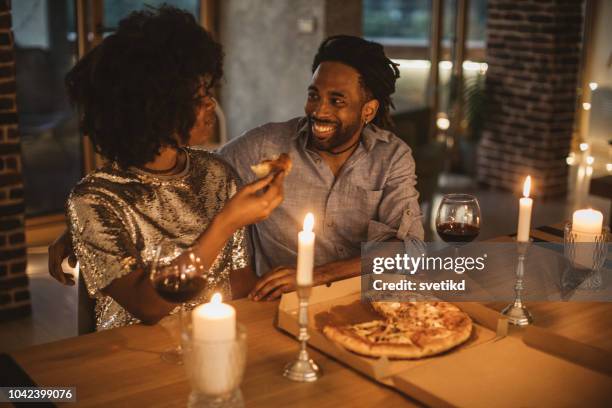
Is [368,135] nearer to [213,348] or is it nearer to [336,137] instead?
[336,137]

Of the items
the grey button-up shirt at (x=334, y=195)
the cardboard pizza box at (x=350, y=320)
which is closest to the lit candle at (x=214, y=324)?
the cardboard pizza box at (x=350, y=320)

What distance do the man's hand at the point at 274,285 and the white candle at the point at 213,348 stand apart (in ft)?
2.04

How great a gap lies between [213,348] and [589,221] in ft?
3.78

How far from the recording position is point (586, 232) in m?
1.98

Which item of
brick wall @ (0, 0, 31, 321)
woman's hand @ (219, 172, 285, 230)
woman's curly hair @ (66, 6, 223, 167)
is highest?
woman's curly hair @ (66, 6, 223, 167)

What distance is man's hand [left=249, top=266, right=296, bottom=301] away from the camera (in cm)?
187

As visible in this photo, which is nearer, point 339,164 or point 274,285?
point 274,285

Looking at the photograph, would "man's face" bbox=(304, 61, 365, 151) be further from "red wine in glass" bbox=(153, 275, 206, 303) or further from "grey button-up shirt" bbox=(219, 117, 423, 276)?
"red wine in glass" bbox=(153, 275, 206, 303)

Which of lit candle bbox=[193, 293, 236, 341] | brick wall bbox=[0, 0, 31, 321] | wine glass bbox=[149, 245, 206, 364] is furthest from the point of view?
brick wall bbox=[0, 0, 31, 321]

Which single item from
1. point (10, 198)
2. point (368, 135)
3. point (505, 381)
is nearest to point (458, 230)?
point (505, 381)

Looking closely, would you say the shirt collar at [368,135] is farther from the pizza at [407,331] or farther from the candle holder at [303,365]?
the candle holder at [303,365]

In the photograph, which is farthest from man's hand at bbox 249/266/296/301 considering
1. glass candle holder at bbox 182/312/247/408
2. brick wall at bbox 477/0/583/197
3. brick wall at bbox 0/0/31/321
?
brick wall at bbox 477/0/583/197

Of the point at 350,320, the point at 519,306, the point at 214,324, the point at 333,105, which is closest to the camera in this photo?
the point at 214,324

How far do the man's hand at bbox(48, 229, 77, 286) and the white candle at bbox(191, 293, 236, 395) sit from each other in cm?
85
